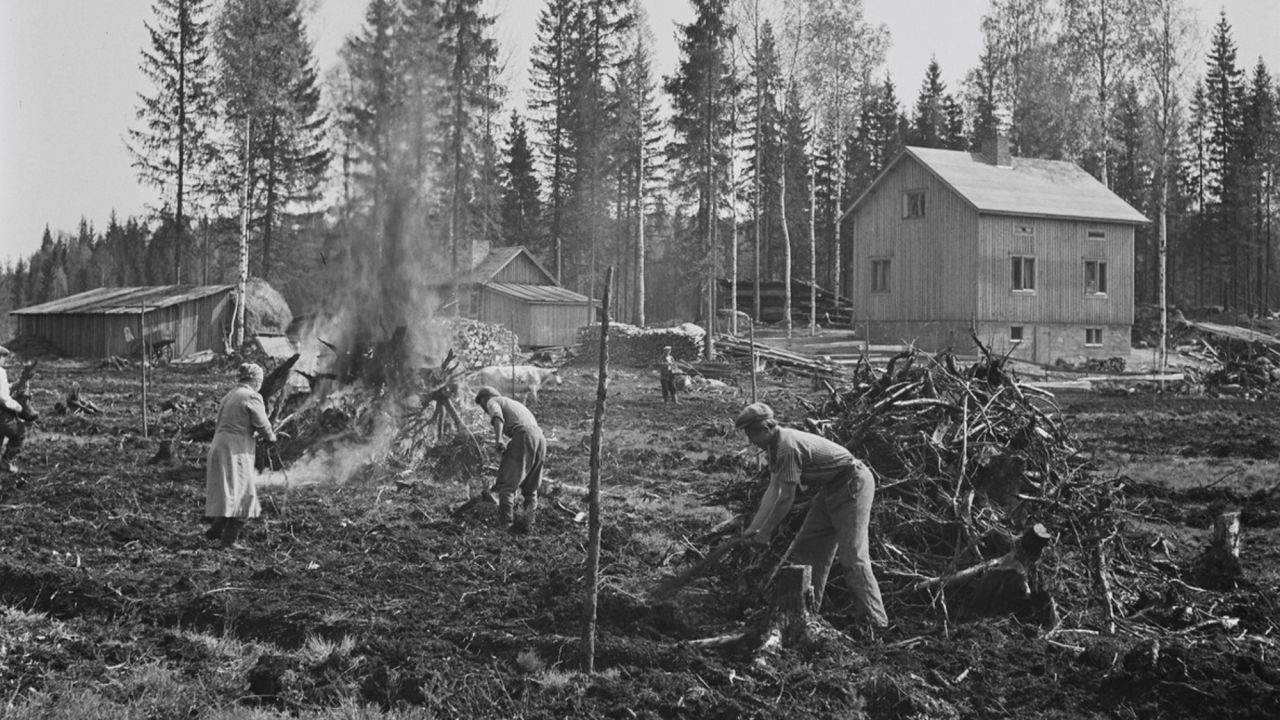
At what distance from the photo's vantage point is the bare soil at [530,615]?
18.9ft

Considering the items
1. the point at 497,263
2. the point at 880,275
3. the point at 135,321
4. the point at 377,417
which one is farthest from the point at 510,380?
the point at 497,263

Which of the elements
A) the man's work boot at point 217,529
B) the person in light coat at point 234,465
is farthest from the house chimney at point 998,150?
the man's work boot at point 217,529

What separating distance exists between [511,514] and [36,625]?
4670mm

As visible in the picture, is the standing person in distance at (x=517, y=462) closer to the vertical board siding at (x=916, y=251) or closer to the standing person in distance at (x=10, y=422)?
the standing person in distance at (x=10, y=422)

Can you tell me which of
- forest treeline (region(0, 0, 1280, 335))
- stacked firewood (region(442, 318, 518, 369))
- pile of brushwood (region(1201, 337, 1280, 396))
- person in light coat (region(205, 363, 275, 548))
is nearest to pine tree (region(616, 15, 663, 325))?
forest treeline (region(0, 0, 1280, 335))

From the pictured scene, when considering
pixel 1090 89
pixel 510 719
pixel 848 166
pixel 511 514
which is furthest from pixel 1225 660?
pixel 848 166

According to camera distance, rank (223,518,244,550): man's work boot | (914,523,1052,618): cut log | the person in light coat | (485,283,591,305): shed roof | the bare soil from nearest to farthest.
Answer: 1. the bare soil
2. (914,523,1052,618): cut log
3. (223,518,244,550): man's work boot
4. the person in light coat
5. (485,283,591,305): shed roof

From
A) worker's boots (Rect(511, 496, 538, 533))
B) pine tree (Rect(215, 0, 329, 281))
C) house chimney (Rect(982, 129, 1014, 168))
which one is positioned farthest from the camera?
house chimney (Rect(982, 129, 1014, 168))

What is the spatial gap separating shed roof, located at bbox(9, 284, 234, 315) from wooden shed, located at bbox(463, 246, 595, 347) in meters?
9.98

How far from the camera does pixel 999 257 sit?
34188 millimetres

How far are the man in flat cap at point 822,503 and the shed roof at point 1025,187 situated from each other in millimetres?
28161

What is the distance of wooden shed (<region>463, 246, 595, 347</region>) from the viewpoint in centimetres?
4125

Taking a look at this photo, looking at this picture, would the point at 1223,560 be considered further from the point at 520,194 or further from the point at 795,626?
the point at 520,194

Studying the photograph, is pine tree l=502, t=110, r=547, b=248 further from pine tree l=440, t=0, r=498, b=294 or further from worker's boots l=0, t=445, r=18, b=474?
worker's boots l=0, t=445, r=18, b=474
